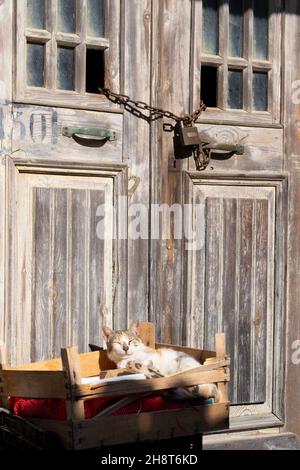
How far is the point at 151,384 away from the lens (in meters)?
4.58

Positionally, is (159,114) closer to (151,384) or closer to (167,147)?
(167,147)

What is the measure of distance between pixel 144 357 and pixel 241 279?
1371mm

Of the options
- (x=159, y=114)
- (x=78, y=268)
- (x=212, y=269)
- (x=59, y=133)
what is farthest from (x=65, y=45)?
(x=212, y=269)

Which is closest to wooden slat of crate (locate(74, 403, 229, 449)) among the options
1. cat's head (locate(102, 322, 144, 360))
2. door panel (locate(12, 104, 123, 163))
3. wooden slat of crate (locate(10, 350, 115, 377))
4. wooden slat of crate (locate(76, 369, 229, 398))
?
wooden slat of crate (locate(76, 369, 229, 398))

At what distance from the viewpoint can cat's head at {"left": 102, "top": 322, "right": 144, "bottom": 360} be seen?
4.98 m

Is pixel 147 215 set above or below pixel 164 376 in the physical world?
above

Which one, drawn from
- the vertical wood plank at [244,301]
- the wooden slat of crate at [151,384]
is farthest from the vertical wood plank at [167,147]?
the wooden slat of crate at [151,384]

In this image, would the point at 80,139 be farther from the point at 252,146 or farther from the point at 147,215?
the point at 252,146

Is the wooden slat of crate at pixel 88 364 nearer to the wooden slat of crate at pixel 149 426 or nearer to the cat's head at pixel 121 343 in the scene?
the cat's head at pixel 121 343

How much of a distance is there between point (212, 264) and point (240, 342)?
0.54 meters

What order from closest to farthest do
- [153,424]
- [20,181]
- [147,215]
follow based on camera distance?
[153,424], [20,181], [147,215]

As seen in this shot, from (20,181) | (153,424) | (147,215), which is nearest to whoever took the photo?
(153,424)

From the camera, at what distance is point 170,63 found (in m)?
5.92
